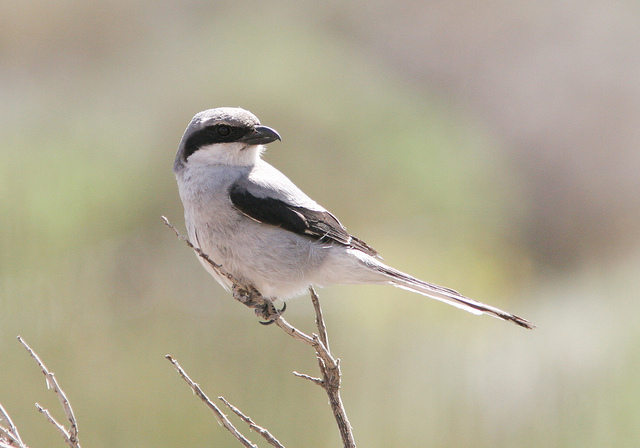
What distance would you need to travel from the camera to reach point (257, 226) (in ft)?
6.82

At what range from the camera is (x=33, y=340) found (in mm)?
3619

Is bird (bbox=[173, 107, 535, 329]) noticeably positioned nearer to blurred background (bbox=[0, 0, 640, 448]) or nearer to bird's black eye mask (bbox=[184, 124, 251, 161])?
bird's black eye mask (bbox=[184, 124, 251, 161])

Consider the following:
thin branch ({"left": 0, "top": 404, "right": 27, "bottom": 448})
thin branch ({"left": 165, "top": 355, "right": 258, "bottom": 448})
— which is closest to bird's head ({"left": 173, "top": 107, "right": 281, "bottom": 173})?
thin branch ({"left": 165, "top": 355, "right": 258, "bottom": 448})

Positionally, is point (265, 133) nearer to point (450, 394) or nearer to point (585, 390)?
point (450, 394)

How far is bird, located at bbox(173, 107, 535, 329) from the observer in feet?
6.72

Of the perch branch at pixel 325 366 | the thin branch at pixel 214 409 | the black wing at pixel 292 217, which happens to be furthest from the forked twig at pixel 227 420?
the black wing at pixel 292 217

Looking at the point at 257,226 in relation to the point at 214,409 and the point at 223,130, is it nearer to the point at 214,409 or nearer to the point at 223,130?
the point at 223,130

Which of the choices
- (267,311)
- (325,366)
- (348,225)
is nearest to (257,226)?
(267,311)

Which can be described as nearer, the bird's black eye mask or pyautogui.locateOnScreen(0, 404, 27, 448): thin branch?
pyautogui.locateOnScreen(0, 404, 27, 448): thin branch

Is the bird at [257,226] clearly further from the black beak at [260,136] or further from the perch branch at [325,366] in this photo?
the perch branch at [325,366]

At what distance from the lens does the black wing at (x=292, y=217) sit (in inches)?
82.0

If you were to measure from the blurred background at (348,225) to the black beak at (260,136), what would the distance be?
66.4 inches

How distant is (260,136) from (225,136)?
12cm

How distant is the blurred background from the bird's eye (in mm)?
1692
